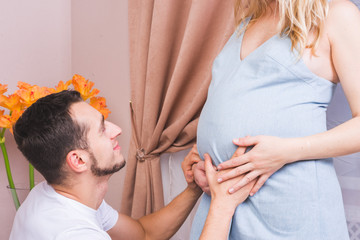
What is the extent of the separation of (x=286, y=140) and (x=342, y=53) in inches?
9.5

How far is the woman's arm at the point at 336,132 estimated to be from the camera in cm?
95

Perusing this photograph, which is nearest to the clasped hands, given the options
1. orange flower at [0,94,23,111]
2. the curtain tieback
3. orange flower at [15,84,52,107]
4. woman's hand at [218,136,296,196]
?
woman's hand at [218,136,296,196]

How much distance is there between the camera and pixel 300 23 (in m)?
1.00

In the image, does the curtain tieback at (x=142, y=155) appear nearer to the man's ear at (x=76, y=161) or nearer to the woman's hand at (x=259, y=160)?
the man's ear at (x=76, y=161)

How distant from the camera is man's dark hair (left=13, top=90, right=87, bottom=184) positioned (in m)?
1.13

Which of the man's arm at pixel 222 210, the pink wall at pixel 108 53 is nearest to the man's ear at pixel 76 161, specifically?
the man's arm at pixel 222 210

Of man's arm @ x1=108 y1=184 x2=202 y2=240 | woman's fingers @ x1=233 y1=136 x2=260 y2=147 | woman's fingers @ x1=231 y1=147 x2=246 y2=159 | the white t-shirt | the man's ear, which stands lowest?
man's arm @ x1=108 y1=184 x2=202 y2=240

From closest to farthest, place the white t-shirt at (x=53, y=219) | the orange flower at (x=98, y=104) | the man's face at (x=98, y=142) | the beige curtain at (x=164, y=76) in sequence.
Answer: the white t-shirt at (x=53, y=219) < the man's face at (x=98, y=142) < the beige curtain at (x=164, y=76) < the orange flower at (x=98, y=104)

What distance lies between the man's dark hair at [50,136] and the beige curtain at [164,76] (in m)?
0.55

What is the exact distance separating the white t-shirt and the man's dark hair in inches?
2.4

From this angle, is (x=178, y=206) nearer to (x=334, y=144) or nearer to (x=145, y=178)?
(x=145, y=178)

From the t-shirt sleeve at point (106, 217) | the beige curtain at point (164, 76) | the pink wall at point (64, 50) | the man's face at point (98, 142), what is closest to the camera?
the man's face at point (98, 142)

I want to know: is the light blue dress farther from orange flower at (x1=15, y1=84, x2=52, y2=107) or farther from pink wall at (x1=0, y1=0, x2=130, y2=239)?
pink wall at (x1=0, y1=0, x2=130, y2=239)

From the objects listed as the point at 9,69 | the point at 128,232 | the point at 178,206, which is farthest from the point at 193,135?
the point at 9,69
